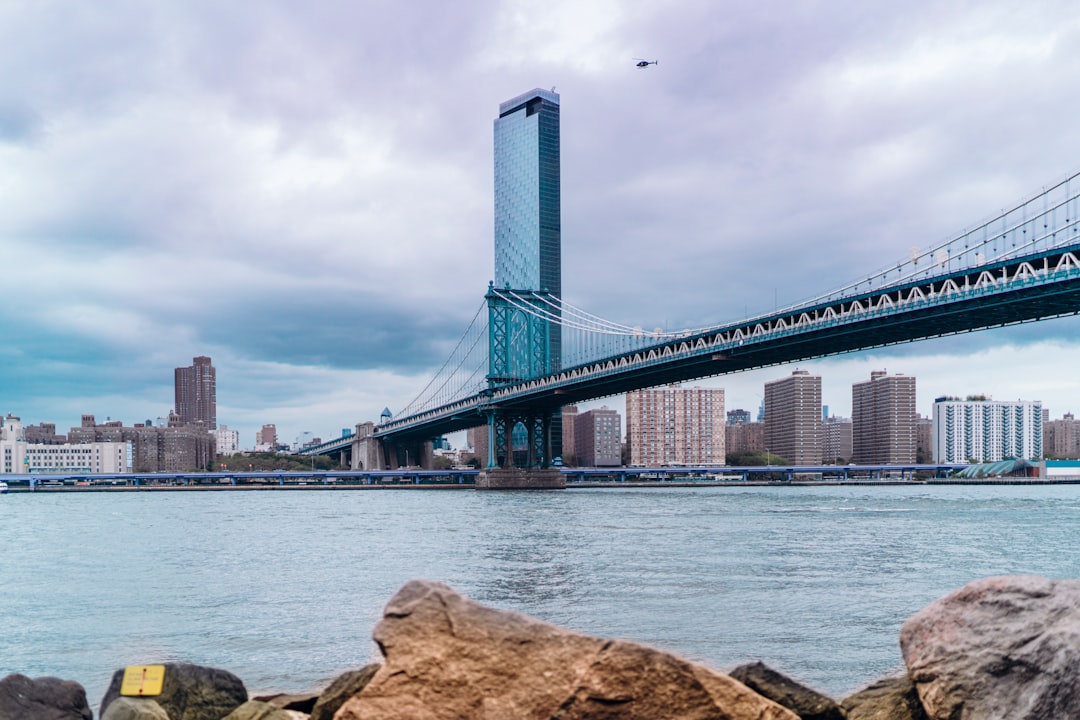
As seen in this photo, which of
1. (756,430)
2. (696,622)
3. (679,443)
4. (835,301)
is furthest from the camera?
(756,430)

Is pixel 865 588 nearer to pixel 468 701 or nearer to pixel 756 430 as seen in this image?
pixel 468 701

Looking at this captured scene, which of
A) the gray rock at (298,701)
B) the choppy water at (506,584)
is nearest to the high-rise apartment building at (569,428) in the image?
the choppy water at (506,584)

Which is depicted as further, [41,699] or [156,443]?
[156,443]

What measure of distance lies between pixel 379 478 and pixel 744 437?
93806mm

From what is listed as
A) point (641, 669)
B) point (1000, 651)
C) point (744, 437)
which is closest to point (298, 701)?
point (641, 669)

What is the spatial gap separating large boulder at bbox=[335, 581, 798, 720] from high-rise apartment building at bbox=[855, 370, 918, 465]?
15023cm

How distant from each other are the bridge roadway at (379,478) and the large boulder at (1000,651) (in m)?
83.9

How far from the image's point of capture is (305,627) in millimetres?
11586

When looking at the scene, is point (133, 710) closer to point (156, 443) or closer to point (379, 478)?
point (379, 478)

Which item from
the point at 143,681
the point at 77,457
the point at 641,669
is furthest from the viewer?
the point at 77,457

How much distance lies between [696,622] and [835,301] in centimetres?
3796

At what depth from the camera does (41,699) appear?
239 inches

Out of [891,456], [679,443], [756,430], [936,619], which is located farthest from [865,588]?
[756,430]

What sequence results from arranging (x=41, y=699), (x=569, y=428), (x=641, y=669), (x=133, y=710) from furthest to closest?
(x=569, y=428)
(x=41, y=699)
(x=133, y=710)
(x=641, y=669)
